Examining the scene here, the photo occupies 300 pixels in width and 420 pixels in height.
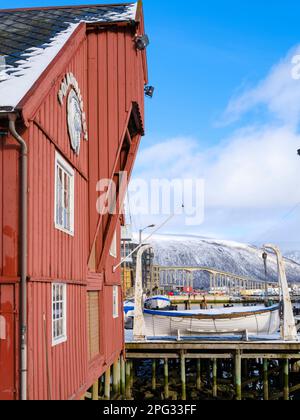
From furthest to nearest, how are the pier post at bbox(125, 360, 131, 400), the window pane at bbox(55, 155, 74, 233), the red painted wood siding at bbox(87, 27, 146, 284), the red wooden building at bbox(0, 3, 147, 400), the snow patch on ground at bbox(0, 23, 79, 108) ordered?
the pier post at bbox(125, 360, 131, 400) → the red painted wood siding at bbox(87, 27, 146, 284) → the window pane at bbox(55, 155, 74, 233) → the snow patch on ground at bbox(0, 23, 79, 108) → the red wooden building at bbox(0, 3, 147, 400)

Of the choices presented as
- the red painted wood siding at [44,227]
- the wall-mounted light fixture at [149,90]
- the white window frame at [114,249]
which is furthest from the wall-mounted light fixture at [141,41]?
the white window frame at [114,249]

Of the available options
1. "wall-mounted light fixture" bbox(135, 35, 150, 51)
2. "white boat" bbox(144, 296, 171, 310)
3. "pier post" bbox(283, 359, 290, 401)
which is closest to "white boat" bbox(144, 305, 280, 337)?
"pier post" bbox(283, 359, 290, 401)

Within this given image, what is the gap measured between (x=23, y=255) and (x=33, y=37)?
6.37 meters

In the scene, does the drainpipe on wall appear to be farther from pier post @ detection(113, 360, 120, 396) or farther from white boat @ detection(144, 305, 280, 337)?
white boat @ detection(144, 305, 280, 337)

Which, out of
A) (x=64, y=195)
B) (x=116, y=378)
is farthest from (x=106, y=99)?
(x=116, y=378)

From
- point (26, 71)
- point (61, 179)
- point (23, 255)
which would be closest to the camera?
point (23, 255)

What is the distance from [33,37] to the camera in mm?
13117

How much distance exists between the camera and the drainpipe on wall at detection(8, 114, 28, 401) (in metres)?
9.16

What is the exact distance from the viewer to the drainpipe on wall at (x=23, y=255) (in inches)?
360

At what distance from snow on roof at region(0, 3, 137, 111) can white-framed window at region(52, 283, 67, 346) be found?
13.5 feet

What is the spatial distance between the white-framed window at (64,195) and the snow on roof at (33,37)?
6.22ft

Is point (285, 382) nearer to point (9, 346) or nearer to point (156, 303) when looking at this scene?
point (9, 346)

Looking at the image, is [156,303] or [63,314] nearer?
[63,314]

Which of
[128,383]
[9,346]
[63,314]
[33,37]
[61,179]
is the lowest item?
[128,383]
